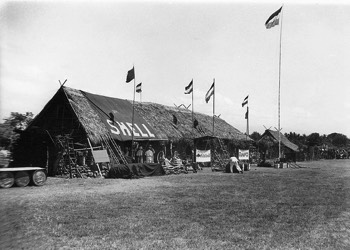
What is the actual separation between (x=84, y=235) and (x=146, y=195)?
17.0ft

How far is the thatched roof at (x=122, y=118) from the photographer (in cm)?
2158

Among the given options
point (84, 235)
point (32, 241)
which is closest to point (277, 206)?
point (84, 235)

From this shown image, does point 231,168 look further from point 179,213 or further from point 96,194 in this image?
point 179,213

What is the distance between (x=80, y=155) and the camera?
20.3 meters

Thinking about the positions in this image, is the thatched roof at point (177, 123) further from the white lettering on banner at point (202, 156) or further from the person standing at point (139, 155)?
the person standing at point (139, 155)

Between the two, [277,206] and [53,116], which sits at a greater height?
[53,116]

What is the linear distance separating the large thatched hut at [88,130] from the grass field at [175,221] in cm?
938

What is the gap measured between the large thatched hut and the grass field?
30.8ft

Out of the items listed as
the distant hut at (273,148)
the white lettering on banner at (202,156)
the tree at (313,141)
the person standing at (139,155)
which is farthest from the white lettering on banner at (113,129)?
the tree at (313,141)

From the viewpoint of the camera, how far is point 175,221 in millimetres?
7441

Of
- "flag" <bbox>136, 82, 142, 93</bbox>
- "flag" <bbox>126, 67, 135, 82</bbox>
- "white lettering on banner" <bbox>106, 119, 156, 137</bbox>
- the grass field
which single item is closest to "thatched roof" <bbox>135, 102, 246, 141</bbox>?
"white lettering on banner" <bbox>106, 119, 156, 137</bbox>

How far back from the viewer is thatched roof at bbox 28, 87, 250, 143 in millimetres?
21578

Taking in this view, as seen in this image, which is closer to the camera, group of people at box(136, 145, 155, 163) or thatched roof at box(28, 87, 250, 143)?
thatched roof at box(28, 87, 250, 143)

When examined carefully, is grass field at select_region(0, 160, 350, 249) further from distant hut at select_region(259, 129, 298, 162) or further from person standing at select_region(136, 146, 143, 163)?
distant hut at select_region(259, 129, 298, 162)
